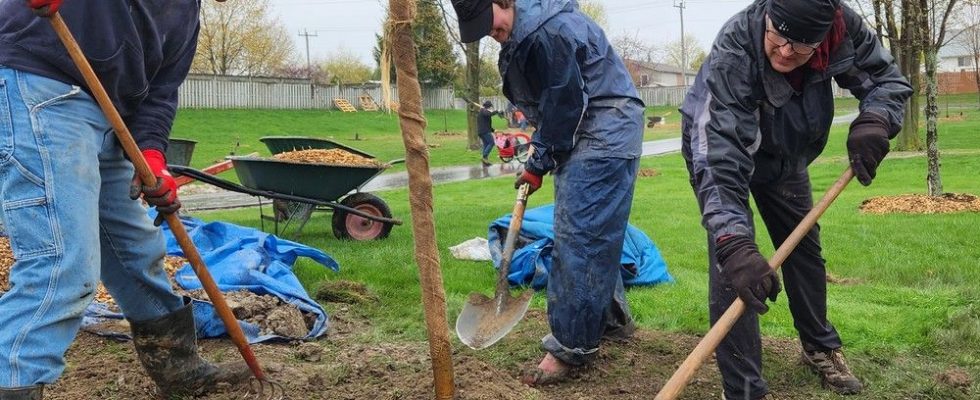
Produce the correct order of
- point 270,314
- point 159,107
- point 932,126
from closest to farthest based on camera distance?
1. point 159,107
2. point 270,314
3. point 932,126

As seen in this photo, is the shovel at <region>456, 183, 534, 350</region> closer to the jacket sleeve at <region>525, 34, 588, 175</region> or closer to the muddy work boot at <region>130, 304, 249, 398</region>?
the jacket sleeve at <region>525, 34, 588, 175</region>

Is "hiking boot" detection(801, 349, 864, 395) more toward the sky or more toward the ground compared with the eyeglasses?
more toward the ground

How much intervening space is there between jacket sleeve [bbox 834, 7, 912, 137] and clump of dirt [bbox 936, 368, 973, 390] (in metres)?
1.13

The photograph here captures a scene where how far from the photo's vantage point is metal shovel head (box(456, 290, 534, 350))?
386 centimetres

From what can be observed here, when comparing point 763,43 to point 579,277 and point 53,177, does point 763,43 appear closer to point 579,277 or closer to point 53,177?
point 579,277

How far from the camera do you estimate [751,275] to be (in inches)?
109

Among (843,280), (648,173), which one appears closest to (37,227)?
(843,280)

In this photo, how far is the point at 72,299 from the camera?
260 cm

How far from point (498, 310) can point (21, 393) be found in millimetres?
2096

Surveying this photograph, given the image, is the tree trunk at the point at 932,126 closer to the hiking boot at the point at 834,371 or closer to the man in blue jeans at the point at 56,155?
the hiking boot at the point at 834,371

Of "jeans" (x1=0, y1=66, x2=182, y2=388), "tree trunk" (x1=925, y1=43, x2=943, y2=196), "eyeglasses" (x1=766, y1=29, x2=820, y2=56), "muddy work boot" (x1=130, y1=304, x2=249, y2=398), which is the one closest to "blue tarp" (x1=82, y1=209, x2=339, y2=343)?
"muddy work boot" (x1=130, y1=304, x2=249, y2=398)

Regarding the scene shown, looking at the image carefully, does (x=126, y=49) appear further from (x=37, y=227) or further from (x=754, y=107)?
(x=754, y=107)

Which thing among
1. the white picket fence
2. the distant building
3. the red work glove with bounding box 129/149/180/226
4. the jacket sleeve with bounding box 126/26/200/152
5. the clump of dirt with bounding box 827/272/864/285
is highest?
the distant building

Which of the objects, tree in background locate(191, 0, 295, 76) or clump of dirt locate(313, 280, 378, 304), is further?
tree in background locate(191, 0, 295, 76)
